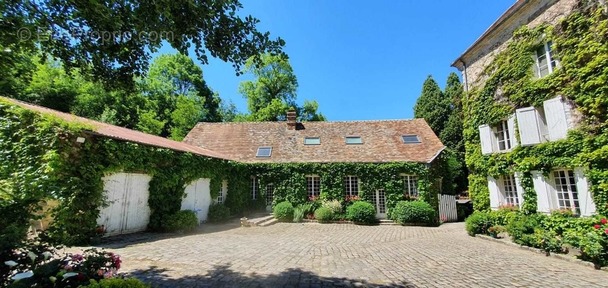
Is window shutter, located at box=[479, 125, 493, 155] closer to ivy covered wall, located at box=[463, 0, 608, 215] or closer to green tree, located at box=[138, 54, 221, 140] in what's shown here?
ivy covered wall, located at box=[463, 0, 608, 215]

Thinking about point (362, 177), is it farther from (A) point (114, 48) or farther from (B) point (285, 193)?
(A) point (114, 48)

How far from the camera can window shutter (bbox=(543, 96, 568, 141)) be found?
9.61 meters

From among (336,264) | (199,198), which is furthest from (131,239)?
(336,264)

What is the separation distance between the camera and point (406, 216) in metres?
15.7

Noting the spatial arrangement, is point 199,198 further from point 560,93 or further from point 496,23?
point 496,23

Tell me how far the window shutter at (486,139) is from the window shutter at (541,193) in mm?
2255

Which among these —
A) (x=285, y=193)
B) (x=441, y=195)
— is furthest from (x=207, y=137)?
(x=441, y=195)

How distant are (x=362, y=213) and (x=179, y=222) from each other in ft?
30.9

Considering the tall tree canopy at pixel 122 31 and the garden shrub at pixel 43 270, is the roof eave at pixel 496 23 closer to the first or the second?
the tall tree canopy at pixel 122 31

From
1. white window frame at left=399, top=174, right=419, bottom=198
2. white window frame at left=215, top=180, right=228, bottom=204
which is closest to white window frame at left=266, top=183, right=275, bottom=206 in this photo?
white window frame at left=215, top=180, right=228, bottom=204

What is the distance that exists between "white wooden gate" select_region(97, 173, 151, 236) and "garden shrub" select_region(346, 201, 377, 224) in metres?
10.1

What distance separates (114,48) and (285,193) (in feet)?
46.8

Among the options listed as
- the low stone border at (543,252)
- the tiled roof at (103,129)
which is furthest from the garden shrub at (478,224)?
the tiled roof at (103,129)

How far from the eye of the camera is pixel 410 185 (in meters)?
17.2
